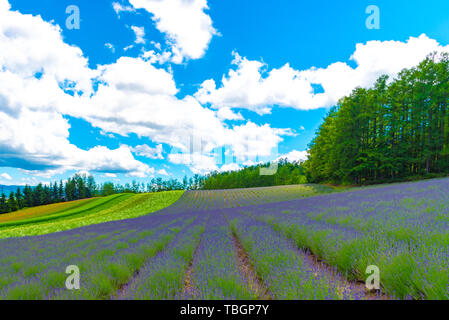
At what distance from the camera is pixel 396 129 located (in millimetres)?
29625

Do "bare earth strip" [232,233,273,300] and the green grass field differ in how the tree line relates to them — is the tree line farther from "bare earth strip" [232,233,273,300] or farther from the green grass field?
"bare earth strip" [232,233,273,300]

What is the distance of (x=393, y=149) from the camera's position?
96.0 ft

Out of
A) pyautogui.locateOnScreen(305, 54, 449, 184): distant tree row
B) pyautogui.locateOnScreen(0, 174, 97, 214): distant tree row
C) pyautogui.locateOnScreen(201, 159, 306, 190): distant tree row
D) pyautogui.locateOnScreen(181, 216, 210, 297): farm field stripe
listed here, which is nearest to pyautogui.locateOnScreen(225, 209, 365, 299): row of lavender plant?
pyautogui.locateOnScreen(181, 216, 210, 297): farm field stripe

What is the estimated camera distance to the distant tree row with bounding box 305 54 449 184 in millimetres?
27641

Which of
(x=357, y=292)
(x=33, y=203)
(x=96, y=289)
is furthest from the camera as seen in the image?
(x=33, y=203)


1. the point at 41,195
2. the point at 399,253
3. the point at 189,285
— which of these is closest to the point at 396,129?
the point at 399,253

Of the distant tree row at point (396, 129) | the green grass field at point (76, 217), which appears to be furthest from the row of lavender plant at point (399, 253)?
the distant tree row at point (396, 129)

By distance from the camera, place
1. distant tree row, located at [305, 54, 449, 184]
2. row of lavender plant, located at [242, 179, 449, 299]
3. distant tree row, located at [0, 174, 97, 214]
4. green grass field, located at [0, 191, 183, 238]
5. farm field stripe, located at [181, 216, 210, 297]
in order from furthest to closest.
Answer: distant tree row, located at [0, 174, 97, 214]
distant tree row, located at [305, 54, 449, 184]
green grass field, located at [0, 191, 183, 238]
farm field stripe, located at [181, 216, 210, 297]
row of lavender plant, located at [242, 179, 449, 299]

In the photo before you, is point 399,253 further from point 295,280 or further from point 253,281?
point 253,281

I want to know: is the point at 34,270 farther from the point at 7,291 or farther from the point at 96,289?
the point at 96,289

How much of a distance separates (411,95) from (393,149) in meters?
8.65

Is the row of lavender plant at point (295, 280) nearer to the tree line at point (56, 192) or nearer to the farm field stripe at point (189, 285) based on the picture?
the farm field stripe at point (189, 285)
